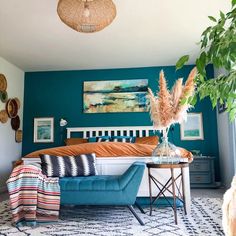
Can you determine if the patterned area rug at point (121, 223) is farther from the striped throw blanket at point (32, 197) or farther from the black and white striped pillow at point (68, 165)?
the black and white striped pillow at point (68, 165)

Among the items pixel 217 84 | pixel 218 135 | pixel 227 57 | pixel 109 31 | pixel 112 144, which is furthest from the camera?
pixel 218 135

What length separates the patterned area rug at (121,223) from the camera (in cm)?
224

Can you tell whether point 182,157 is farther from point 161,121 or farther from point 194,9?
point 194,9

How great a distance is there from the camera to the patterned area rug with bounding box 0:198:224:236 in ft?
7.36

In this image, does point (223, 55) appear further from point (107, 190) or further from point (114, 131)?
point (114, 131)

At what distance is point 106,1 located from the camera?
2.49 m

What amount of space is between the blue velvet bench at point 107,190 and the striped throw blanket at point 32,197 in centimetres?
12

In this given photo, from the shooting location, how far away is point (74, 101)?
5586 mm

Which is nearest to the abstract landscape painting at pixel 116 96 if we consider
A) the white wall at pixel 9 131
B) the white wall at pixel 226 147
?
the white wall at pixel 9 131

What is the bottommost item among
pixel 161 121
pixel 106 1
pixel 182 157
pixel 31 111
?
pixel 182 157

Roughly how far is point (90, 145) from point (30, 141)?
2.85m

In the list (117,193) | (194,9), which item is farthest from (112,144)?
(194,9)

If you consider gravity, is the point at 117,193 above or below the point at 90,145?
below

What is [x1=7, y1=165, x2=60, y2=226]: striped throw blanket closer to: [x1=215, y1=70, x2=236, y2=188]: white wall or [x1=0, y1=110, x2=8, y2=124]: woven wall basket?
[x1=0, y1=110, x2=8, y2=124]: woven wall basket
